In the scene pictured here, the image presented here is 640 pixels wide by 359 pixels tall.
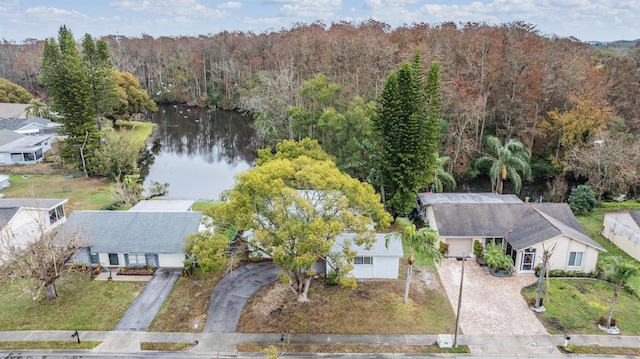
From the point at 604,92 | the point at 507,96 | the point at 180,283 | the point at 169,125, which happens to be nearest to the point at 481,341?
the point at 180,283

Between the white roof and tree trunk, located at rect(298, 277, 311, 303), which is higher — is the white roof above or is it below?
above

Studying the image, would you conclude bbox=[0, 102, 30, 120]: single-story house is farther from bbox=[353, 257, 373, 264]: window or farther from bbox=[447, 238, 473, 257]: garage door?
bbox=[447, 238, 473, 257]: garage door

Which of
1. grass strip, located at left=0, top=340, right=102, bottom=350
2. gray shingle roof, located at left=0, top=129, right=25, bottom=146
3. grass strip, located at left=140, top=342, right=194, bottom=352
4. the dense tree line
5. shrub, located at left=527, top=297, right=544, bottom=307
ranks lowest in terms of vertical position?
grass strip, located at left=0, top=340, right=102, bottom=350

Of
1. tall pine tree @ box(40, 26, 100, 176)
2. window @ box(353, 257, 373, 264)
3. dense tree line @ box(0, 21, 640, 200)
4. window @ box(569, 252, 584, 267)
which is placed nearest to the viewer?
window @ box(353, 257, 373, 264)

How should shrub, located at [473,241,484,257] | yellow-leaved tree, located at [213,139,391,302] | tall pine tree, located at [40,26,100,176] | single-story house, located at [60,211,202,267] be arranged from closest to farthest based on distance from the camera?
yellow-leaved tree, located at [213,139,391,302], single-story house, located at [60,211,202,267], shrub, located at [473,241,484,257], tall pine tree, located at [40,26,100,176]

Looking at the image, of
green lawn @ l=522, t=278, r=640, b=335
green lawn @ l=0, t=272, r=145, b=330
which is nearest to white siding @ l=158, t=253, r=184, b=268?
green lawn @ l=0, t=272, r=145, b=330

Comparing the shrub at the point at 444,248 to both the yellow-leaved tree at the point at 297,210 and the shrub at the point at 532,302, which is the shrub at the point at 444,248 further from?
the yellow-leaved tree at the point at 297,210
